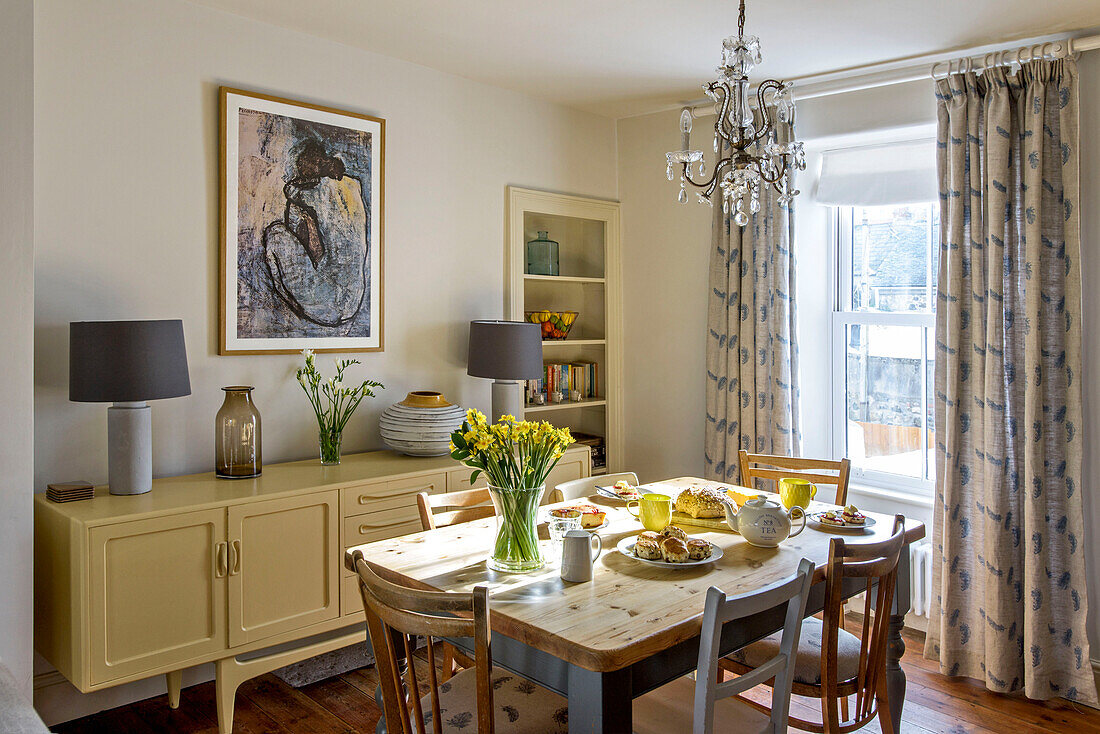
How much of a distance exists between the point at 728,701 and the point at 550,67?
9.14ft

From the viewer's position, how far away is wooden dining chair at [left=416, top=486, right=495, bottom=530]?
2471 millimetres

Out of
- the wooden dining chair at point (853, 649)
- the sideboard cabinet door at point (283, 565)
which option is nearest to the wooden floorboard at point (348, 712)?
the sideboard cabinet door at point (283, 565)

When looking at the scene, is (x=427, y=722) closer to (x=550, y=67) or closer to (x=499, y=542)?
(x=499, y=542)

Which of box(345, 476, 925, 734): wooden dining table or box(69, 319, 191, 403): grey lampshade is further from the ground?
box(69, 319, 191, 403): grey lampshade

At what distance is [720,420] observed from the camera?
403cm

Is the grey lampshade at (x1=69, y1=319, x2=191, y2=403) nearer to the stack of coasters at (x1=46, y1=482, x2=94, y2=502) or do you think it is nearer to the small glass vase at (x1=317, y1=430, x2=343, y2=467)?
the stack of coasters at (x1=46, y1=482, x2=94, y2=502)

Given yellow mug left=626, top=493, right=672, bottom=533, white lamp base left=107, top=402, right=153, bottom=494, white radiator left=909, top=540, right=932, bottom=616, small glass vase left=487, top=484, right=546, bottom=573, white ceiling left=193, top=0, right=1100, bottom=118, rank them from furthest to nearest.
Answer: white radiator left=909, top=540, right=932, bottom=616 < white ceiling left=193, top=0, right=1100, bottom=118 < white lamp base left=107, top=402, right=153, bottom=494 < yellow mug left=626, top=493, right=672, bottom=533 < small glass vase left=487, top=484, right=546, bottom=573

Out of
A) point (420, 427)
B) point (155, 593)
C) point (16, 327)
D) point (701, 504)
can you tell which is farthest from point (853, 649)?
point (16, 327)

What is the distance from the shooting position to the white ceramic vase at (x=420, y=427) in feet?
10.9

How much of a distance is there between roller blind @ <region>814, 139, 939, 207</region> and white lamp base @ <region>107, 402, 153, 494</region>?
304 centimetres

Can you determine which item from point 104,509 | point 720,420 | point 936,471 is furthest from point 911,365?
point 104,509

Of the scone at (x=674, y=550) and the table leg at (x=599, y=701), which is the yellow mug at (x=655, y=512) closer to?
the scone at (x=674, y=550)

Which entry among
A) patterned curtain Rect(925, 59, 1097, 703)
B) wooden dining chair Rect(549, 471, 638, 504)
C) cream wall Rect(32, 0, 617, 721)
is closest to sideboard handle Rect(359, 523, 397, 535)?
cream wall Rect(32, 0, 617, 721)

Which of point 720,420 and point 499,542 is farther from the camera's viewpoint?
point 720,420
